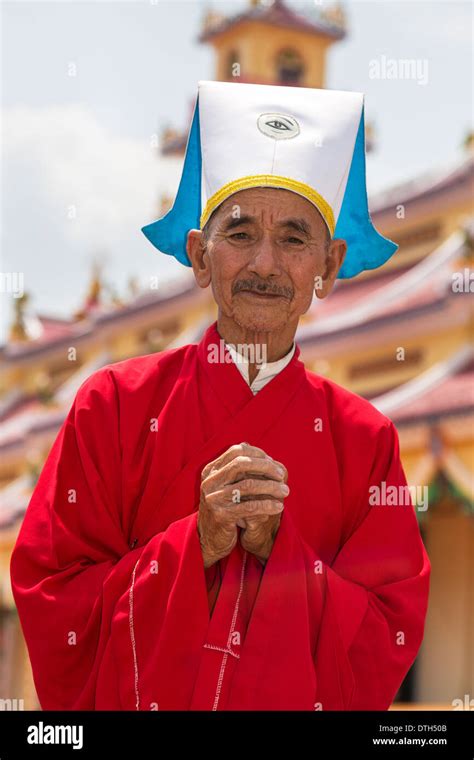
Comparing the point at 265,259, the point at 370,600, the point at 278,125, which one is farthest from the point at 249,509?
the point at 278,125

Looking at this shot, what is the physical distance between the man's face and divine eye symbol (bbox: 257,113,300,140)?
0.17 meters

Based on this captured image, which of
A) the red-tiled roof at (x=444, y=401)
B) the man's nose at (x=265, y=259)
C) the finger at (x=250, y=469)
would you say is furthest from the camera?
the red-tiled roof at (x=444, y=401)

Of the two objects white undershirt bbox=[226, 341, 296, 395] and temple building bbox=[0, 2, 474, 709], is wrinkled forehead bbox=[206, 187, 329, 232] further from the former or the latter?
temple building bbox=[0, 2, 474, 709]

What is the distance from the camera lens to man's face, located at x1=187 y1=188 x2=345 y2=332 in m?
2.72

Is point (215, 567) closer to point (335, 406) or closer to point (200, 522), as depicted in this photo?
point (200, 522)

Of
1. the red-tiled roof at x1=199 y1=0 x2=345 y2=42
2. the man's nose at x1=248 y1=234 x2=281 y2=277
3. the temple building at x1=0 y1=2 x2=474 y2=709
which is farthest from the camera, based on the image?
the red-tiled roof at x1=199 y1=0 x2=345 y2=42

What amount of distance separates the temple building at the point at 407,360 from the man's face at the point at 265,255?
6.47 meters

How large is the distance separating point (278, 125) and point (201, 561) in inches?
39.7

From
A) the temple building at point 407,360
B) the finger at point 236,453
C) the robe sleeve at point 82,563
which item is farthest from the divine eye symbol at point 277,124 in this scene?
the temple building at point 407,360

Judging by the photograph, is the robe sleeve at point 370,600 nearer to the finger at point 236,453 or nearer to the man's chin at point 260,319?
the finger at point 236,453

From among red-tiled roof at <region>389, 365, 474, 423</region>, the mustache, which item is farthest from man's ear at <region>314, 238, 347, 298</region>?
red-tiled roof at <region>389, 365, 474, 423</region>

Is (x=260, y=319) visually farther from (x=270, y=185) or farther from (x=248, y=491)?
(x=248, y=491)

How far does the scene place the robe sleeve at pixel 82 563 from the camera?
104 inches

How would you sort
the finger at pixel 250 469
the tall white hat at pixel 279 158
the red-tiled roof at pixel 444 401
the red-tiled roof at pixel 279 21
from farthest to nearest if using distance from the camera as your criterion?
the red-tiled roof at pixel 279 21, the red-tiled roof at pixel 444 401, the tall white hat at pixel 279 158, the finger at pixel 250 469
